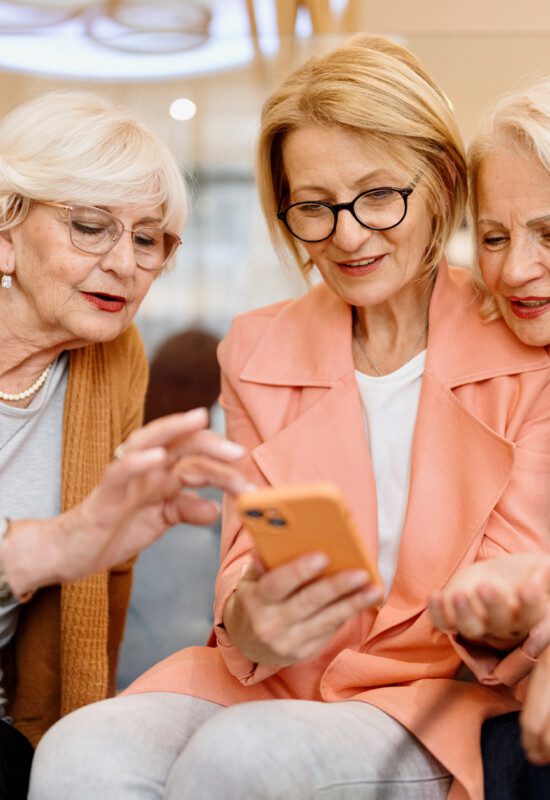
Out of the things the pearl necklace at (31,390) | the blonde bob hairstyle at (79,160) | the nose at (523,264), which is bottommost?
the pearl necklace at (31,390)

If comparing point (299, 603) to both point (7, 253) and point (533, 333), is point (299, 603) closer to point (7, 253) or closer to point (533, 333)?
point (533, 333)

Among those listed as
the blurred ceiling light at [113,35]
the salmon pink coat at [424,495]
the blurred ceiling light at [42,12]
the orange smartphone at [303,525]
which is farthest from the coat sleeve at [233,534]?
the blurred ceiling light at [42,12]

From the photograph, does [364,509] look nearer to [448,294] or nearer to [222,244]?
[448,294]

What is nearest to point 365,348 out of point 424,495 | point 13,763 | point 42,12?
point 424,495

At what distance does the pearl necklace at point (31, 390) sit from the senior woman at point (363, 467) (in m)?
0.30

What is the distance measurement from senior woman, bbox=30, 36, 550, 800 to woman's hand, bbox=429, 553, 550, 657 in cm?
14

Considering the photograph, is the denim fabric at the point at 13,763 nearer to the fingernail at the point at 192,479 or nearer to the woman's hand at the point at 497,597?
the fingernail at the point at 192,479

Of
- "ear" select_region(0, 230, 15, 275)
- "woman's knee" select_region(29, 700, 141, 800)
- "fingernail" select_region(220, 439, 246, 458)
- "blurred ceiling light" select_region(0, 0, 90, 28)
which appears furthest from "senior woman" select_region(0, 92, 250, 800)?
"blurred ceiling light" select_region(0, 0, 90, 28)

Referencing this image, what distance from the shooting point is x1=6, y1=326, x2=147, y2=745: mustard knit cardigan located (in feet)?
5.02

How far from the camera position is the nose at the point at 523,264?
1256 millimetres

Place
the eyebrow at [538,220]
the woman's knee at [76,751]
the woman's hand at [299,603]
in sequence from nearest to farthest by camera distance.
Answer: the woman's hand at [299,603] < the woman's knee at [76,751] < the eyebrow at [538,220]

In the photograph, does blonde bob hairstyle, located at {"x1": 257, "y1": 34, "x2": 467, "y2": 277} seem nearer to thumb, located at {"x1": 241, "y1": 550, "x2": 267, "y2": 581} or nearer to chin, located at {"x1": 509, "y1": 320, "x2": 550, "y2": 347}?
chin, located at {"x1": 509, "y1": 320, "x2": 550, "y2": 347}

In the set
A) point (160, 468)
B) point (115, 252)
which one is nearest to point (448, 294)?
point (115, 252)

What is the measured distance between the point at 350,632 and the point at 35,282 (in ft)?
2.40
